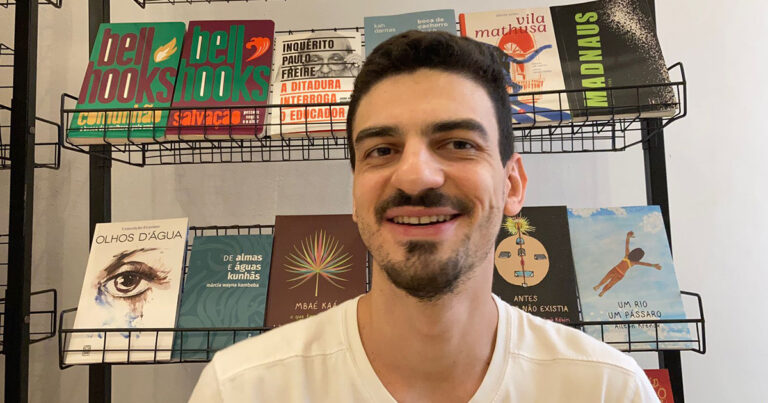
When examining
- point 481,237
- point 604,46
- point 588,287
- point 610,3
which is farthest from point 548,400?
point 610,3

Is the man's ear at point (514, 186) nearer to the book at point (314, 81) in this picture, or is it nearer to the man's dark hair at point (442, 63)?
the man's dark hair at point (442, 63)

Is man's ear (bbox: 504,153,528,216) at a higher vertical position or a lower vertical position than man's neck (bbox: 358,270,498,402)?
higher

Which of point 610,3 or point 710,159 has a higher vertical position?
point 610,3

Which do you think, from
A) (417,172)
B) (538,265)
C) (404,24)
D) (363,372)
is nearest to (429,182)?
(417,172)

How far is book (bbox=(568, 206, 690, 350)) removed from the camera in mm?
1210

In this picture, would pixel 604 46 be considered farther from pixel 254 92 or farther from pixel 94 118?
pixel 94 118

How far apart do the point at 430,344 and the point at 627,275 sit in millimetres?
722

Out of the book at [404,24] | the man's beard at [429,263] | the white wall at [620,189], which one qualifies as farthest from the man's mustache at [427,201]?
the white wall at [620,189]

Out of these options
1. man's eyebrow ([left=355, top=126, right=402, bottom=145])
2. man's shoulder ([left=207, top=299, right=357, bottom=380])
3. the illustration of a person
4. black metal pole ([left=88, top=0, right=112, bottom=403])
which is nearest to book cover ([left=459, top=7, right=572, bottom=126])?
the illustration of a person

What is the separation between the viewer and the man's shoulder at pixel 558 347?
875 mm

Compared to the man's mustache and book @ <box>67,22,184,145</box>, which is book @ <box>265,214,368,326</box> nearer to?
book @ <box>67,22,184,145</box>

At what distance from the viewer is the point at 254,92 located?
133 centimetres

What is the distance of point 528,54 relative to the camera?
4.39 ft

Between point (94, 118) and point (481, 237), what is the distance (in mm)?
1109
